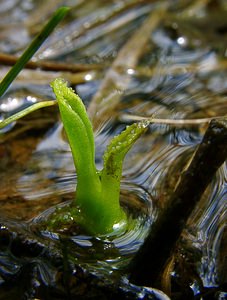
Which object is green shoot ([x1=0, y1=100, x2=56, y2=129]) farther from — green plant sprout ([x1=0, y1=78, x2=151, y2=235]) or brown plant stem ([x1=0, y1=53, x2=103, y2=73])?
brown plant stem ([x1=0, y1=53, x2=103, y2=73])

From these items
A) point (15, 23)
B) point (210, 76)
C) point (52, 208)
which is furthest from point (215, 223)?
point (15, 23)

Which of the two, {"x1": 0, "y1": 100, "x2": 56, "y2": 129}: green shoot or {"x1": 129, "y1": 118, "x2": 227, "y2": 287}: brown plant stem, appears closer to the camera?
{"x1": 129, "y1": 118, "x2": 227, "y2": 287}: brown plant stem

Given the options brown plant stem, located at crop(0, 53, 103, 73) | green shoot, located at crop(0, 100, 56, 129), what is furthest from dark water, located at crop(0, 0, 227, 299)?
green shoot, located at crop(0, 100, 56, 129)

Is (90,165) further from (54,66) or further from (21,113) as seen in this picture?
(54,66)

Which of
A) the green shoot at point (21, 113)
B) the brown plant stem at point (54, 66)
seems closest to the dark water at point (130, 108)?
the brown plant stem at point (54, 66)

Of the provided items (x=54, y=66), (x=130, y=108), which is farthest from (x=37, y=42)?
(x=54, y=66)
